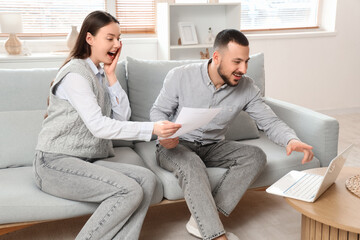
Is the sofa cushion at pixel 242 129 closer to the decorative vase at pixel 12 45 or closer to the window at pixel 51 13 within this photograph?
the decorative vase at pixel 12 45

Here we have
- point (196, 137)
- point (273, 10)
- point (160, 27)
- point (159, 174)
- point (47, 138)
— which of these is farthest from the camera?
point (273, 10)

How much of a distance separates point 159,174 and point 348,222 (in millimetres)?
886

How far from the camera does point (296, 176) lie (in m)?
1.91

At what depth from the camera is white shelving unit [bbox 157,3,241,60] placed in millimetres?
4113

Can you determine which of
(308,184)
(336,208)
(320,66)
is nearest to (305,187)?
(308,184)

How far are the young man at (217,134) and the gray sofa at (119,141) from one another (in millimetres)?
85

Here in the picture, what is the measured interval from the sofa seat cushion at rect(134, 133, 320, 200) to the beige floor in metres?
0.23

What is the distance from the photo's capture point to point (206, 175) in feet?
6.63

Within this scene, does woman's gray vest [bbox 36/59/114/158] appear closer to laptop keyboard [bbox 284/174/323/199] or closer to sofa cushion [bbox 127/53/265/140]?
sofa cushion [bbox 127/53/265/140]

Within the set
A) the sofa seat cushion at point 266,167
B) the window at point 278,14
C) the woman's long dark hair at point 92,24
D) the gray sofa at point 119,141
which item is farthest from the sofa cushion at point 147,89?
the window at point 278,14

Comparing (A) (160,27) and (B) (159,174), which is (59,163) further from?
(A) (160,27)

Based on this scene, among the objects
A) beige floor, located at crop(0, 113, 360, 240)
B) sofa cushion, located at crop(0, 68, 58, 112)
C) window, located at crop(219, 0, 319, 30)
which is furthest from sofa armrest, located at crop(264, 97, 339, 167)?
window, located at crop(219, 0, 319, 30)

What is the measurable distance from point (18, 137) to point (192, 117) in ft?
3.09

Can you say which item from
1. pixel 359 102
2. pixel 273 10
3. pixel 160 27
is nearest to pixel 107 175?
pixel 160 27
